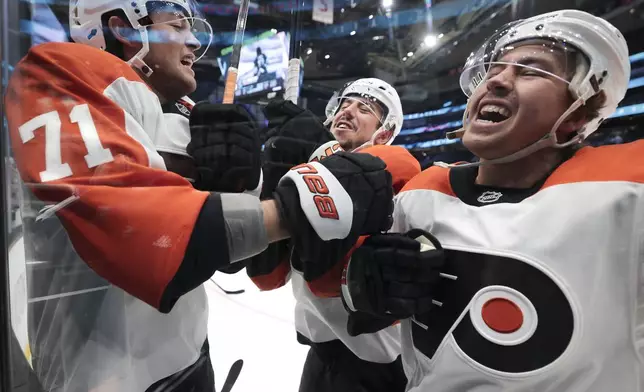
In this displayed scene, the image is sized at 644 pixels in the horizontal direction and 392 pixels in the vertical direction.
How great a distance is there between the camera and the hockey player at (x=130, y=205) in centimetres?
53

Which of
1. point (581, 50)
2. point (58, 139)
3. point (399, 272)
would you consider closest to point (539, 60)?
point (581, 50)

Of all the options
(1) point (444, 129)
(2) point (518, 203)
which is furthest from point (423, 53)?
(2) point (518, 203)

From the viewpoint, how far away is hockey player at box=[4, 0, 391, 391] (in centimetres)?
53

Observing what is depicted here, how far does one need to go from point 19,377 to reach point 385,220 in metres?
0.55

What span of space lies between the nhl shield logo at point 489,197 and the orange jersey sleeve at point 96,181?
0.49m

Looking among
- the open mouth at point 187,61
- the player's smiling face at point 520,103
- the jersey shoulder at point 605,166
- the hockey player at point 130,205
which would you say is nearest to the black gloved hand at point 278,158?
the hockey player at point 130,205

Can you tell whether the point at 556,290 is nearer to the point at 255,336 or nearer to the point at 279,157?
the point at 279,157

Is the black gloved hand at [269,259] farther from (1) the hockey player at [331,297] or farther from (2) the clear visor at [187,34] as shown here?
(2) the clear visor at [187,34]

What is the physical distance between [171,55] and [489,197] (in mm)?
658

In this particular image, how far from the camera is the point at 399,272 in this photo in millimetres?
719

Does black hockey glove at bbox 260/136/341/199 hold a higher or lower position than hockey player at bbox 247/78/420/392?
higher

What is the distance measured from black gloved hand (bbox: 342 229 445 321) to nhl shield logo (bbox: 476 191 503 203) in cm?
13

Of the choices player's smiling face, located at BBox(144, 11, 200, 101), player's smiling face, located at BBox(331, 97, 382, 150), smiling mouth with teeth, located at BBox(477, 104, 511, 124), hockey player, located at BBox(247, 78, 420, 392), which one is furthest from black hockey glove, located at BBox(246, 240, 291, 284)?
player's smiling face, located at BBox(331, 97, 382, 150)

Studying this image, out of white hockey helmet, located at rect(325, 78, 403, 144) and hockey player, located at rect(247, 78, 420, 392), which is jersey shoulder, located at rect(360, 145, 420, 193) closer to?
hockey player, located at rect(247, 78, 420, 392)
